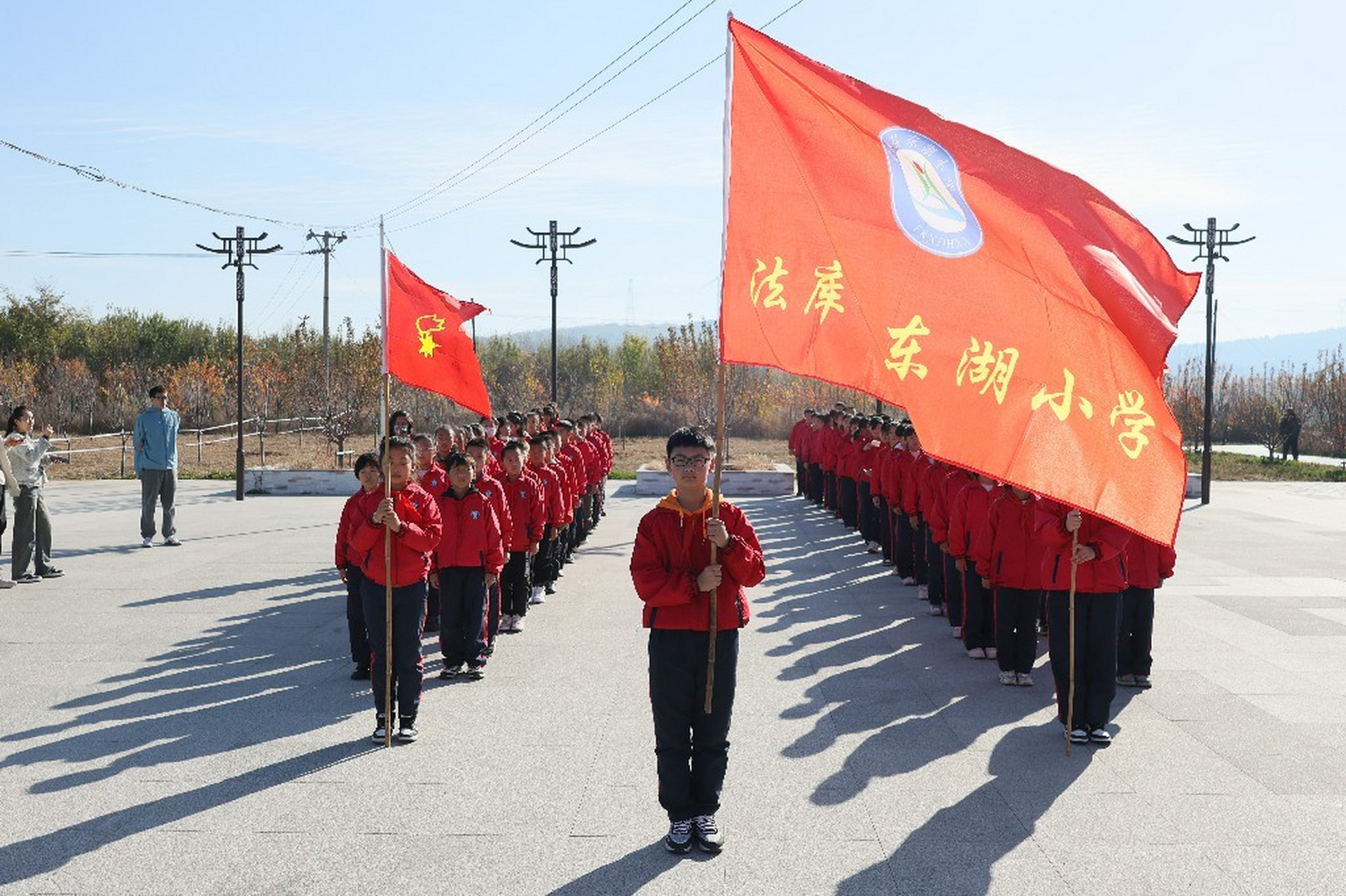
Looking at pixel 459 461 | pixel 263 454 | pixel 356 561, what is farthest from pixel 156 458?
pixel 263 454

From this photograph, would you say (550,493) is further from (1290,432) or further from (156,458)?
(1290,432)

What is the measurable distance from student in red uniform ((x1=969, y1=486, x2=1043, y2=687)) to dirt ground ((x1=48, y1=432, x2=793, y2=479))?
19478 mm

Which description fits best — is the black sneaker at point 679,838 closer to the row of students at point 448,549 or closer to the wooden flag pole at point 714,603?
the wooden flag pole at point 714,603

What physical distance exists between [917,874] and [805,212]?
112 inches

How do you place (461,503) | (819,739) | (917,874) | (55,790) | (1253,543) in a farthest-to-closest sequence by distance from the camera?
(1253,543) < (461,503) < (819,739) < (55,790) < (917,874)

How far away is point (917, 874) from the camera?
5.06 metres

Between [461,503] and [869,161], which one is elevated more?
[869,161]

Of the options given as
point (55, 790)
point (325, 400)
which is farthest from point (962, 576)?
point (325, 400)

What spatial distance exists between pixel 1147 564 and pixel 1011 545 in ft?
3.05

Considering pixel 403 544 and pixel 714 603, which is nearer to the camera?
pixel 714 603

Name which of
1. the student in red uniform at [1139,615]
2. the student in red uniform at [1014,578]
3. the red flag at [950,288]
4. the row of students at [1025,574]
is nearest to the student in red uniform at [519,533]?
the row of students at [1025,574]

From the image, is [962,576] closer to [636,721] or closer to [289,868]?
[636,721]

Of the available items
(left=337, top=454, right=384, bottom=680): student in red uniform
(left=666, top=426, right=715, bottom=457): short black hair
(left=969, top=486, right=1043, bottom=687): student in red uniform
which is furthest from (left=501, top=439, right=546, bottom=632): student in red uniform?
(left=666, top=426, right=715, bottom=457): short black hair

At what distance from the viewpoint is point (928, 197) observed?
5.10 m
